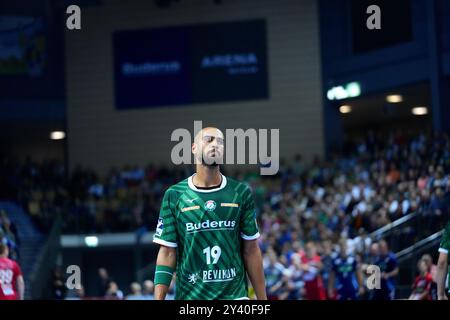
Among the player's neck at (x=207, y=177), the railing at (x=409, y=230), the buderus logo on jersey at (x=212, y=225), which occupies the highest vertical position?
the player's neck at (x=207, y=177)

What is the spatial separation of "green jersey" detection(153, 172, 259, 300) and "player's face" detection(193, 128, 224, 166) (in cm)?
31

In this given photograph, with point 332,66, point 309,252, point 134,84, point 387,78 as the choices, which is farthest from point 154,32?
point 309,252

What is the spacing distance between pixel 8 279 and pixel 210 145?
745 centimetres

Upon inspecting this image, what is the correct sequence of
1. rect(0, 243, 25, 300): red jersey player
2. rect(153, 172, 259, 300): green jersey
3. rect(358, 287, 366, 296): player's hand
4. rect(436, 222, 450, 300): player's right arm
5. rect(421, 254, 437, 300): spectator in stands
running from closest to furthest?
rect(153, 172, 259, 300): green jersey < rect(436, 222, 450, 300): player's right arm < rect(0, 243, 25, 300): red jersey player < rect(421, 254, 437, 300): spectator in stands < rect(358, 287, 366, 296): player's hand

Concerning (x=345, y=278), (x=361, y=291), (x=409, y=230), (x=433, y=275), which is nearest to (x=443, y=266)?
(x=433, y=275)

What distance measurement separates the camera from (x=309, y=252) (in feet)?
66.9

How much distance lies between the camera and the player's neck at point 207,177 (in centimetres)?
679

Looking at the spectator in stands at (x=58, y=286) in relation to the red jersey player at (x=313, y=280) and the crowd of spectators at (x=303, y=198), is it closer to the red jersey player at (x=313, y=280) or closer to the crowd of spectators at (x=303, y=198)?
the crowd of spectators at (x=303, y=198)

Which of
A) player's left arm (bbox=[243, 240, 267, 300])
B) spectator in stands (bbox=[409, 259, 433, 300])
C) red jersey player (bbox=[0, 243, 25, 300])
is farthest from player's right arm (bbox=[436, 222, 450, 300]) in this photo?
red jersey player (bbox=[0, 243, 25, 300])

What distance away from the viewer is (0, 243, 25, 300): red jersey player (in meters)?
13.2

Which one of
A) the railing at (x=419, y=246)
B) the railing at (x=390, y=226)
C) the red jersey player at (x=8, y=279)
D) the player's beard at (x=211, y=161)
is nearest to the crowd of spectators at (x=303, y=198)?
the railing at (x=390, y=226)

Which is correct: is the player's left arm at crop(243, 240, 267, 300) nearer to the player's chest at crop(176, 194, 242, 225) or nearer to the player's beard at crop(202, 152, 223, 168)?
the player's chest at crop(176, 194, 242, 225)

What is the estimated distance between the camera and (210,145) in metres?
6.59

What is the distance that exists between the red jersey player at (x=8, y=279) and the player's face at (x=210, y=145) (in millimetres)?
7076
